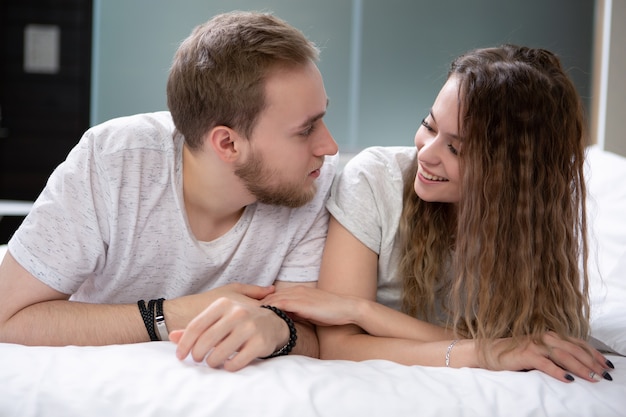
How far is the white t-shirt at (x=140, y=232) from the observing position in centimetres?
153

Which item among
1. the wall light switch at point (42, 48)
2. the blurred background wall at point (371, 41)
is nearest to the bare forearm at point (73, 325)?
the blurred background wall at point (371, 41)

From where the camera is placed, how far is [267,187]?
1632 millimetres

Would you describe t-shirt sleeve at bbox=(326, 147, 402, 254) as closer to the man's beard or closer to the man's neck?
the man's beard

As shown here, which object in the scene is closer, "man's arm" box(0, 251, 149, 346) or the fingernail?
the fingernail

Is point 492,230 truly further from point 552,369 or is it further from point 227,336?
point 227,336

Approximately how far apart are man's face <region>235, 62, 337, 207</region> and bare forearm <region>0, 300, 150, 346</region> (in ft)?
1.25

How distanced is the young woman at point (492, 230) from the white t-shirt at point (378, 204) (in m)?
0.01

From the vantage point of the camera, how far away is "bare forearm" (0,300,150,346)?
1.47 m

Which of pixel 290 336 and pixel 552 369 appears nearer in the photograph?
pixel 552 369

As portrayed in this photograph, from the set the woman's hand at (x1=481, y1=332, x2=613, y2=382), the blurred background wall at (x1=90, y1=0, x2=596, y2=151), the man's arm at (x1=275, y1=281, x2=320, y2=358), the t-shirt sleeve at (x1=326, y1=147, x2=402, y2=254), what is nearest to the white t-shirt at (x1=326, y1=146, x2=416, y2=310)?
the t-shirt sleeve at (x1=326, y1=147, x2=402, y2=254)

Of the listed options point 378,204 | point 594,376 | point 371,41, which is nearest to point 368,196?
point 378,204

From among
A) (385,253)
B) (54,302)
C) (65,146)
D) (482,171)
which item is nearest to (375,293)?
(385,253)

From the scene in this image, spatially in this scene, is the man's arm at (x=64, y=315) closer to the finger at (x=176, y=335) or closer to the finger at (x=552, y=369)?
the finger at (x=176, y=335)

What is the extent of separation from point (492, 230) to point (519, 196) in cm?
9
